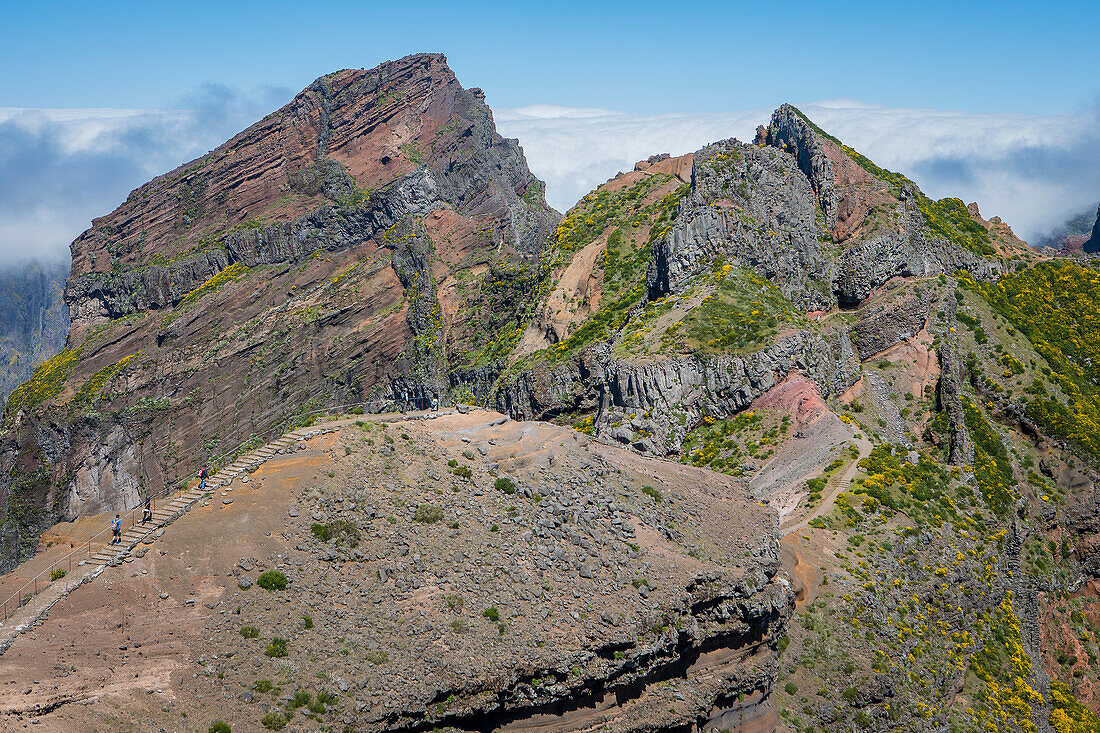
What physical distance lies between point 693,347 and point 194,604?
5265cm

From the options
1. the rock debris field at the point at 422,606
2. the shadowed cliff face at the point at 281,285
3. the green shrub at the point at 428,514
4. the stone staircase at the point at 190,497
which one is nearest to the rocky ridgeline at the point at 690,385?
the rock debris field at the point at 422,606

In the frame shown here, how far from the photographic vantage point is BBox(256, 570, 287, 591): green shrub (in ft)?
98.4

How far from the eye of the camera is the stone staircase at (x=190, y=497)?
29891mm

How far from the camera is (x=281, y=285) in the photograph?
13575cm

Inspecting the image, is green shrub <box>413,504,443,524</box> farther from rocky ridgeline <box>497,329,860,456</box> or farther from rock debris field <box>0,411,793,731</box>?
rocky ridgeline <box>497,329,860,456</box>

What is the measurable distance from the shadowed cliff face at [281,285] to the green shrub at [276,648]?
87952 mm

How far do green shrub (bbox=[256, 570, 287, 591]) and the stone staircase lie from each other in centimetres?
417

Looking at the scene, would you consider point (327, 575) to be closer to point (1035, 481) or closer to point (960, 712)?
point (960, 712)

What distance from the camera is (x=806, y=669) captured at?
4303 cm

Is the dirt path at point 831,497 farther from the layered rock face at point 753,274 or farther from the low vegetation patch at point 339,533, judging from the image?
the low vegetation patch at point 339,533

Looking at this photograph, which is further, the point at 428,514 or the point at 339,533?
the point at 428,514

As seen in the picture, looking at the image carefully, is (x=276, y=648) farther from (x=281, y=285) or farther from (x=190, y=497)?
(x=281, y=285)

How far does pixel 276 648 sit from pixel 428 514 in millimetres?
8455

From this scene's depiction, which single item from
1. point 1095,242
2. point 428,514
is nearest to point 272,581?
point 428,514
